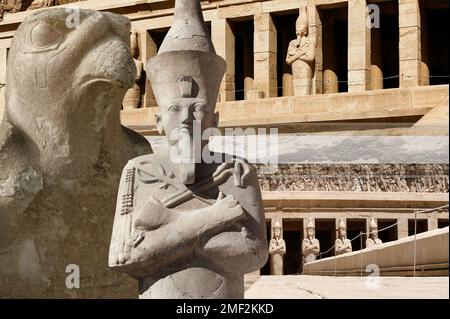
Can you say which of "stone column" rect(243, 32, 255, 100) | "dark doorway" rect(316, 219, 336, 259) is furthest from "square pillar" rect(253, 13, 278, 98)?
"dark doorway" rect(316, 219, 336, 259)

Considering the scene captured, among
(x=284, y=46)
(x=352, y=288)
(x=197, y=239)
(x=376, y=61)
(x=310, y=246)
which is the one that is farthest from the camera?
(x=284, y=46)

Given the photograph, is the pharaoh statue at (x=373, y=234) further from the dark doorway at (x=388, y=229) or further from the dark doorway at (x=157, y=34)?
the dark doorway at (x=157, y=34)

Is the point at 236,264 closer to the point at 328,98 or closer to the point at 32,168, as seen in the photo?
the point at 32,168

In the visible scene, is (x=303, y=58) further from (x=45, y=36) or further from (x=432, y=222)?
(x=45, y=36)

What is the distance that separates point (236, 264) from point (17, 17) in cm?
2681

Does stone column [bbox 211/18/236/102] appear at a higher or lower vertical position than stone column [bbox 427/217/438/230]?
higher

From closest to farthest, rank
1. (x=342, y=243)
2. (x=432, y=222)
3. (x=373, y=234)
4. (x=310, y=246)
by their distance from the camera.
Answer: (x=432, y=222) → (x=373, y=234) → (x=342, y=243) → (x=310, y=246)

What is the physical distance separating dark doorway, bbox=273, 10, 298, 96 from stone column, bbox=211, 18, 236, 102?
1.83 meters

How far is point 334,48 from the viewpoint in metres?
29.8

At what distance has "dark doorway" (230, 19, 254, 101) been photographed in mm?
30797

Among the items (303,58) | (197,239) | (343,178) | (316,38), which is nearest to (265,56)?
(303,58)

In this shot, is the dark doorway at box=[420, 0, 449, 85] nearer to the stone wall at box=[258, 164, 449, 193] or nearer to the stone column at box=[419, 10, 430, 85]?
the stone column at box=[419, 10, 430, 85]

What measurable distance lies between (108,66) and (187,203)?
5.21 feet
